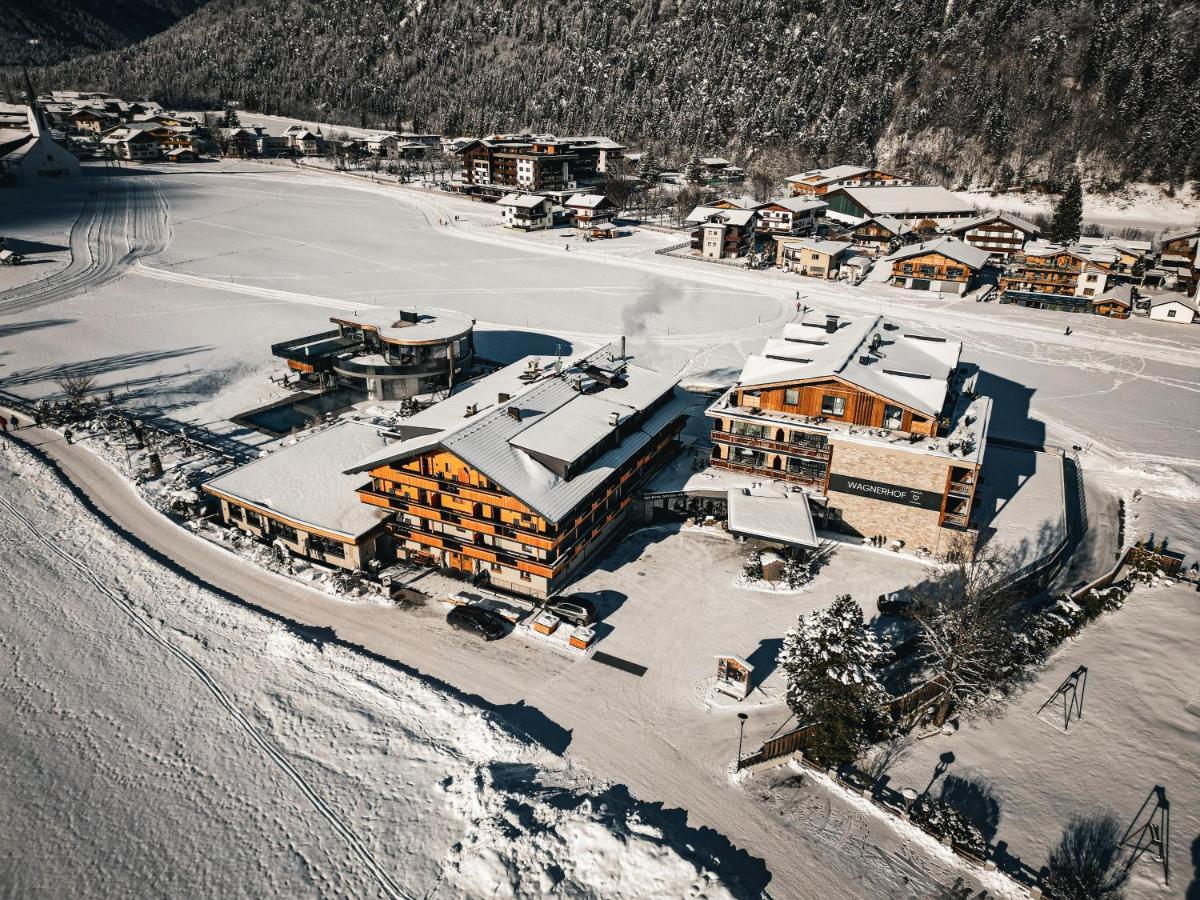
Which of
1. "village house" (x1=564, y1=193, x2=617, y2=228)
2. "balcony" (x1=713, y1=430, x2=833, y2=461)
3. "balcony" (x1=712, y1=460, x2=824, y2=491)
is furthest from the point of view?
"village house" (x1=564, y1=193, x2=617, y2=228)

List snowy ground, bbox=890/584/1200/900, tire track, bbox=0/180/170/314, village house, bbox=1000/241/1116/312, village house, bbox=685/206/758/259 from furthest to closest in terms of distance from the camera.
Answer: village house, bbox=685/206/758/259 → village house, bbox=1000/241/1116/312 → tire track, bbox=0/180/170/314 → snowy ground, bbox=890/584/1200/900

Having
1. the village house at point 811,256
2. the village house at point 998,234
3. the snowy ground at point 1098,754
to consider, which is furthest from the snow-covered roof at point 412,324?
the village house at point 998,234

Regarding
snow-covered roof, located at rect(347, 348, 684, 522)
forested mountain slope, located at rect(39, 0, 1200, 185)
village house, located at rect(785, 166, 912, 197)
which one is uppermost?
forested mountain slope, located at rect(39, 0, 1200, 185)

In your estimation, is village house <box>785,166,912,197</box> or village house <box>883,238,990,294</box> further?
village house <box>785,166,912,197</box>

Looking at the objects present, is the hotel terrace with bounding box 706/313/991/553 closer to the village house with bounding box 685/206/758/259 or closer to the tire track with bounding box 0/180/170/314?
the village house with bounding box 685/206/758/259

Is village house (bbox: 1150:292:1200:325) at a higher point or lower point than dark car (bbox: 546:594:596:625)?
higher

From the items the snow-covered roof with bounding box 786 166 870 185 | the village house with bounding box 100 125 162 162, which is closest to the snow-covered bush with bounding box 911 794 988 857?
the snow-covered roof with bounding box 786 166 870 185

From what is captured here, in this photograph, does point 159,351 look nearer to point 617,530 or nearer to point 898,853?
point 617,530
